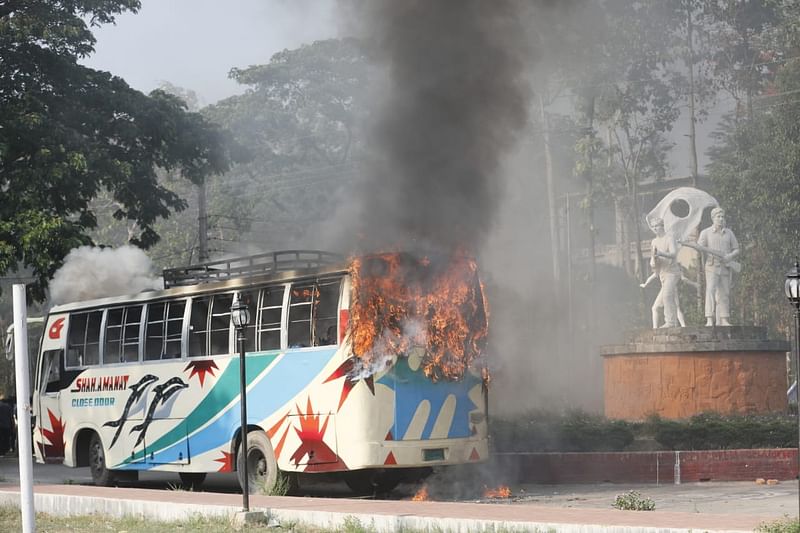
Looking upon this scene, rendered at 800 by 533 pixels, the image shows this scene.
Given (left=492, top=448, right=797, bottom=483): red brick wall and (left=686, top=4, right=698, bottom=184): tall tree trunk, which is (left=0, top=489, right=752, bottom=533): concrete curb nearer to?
(left=492, top=448, right=797, bottom=483): red brick wall

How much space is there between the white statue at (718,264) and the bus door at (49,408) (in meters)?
14.4

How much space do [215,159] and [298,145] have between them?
22246 millimetres

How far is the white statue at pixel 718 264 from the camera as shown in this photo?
26.9 m

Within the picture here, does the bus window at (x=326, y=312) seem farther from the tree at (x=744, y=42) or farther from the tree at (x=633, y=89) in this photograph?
the tree at (x=744, y=42)

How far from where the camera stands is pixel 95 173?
93.6ft

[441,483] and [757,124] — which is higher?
[757,124]

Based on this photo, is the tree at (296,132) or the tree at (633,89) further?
the tree at (296,132)

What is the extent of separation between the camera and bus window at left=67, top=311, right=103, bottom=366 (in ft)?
62.8

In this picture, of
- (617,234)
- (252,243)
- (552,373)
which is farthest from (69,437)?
(617,234)

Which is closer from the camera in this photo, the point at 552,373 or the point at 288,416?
the point at 288,416

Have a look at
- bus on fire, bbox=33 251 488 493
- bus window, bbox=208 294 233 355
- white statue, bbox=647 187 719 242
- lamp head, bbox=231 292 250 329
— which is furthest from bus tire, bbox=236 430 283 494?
white statue, bbox=647 187 719 242

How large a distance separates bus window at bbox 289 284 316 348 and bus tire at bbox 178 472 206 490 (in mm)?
4319

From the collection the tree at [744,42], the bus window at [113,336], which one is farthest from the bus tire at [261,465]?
the tree at [744,42]

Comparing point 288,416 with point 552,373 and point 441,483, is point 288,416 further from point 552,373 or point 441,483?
point 552,373
